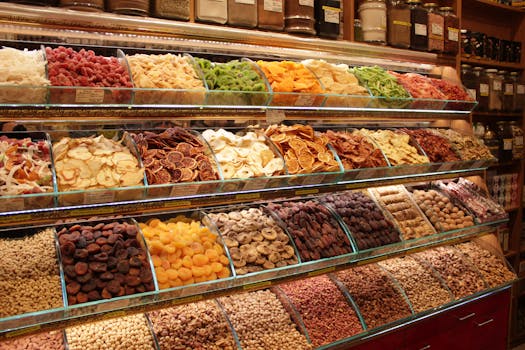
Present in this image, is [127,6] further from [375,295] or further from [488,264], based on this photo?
[488,264]

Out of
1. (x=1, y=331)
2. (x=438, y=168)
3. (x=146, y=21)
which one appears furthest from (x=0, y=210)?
(x=438, y=168)

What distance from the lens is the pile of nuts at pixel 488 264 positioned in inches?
135

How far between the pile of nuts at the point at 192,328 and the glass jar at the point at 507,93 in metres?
3.40

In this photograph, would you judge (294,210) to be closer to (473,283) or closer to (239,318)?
(239,318)

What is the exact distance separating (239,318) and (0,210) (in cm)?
124

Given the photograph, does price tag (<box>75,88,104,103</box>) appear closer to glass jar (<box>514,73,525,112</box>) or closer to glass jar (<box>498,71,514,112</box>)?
glass jar (<box>498,71,514,112</box>)

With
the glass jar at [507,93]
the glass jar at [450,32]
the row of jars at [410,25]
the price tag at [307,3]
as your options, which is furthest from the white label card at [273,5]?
the glass jar at [507,93]

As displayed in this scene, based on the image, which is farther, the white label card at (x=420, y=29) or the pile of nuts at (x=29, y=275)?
the white label card at (x=420, y=29)

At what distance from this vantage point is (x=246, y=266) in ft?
7.84

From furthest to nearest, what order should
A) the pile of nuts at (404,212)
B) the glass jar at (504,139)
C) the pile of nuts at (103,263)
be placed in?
the glass jar at (504,139)
the pile of nuts at (404,212)
the pile of nuts at (103,263)

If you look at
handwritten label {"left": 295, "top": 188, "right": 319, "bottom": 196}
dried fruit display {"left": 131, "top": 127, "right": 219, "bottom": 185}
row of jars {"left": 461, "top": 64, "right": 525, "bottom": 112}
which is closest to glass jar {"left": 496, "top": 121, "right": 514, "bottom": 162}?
row of jars {"left": 461, "top": 64, "right": 525, "bottom": 112}

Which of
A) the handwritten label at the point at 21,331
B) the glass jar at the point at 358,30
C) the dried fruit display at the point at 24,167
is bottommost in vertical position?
the handwritten label at the point at 21,331

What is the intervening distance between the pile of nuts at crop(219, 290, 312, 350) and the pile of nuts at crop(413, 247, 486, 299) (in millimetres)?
1208

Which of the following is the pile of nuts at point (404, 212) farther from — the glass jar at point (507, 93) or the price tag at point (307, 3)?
the glass jar at point (507, 93)
